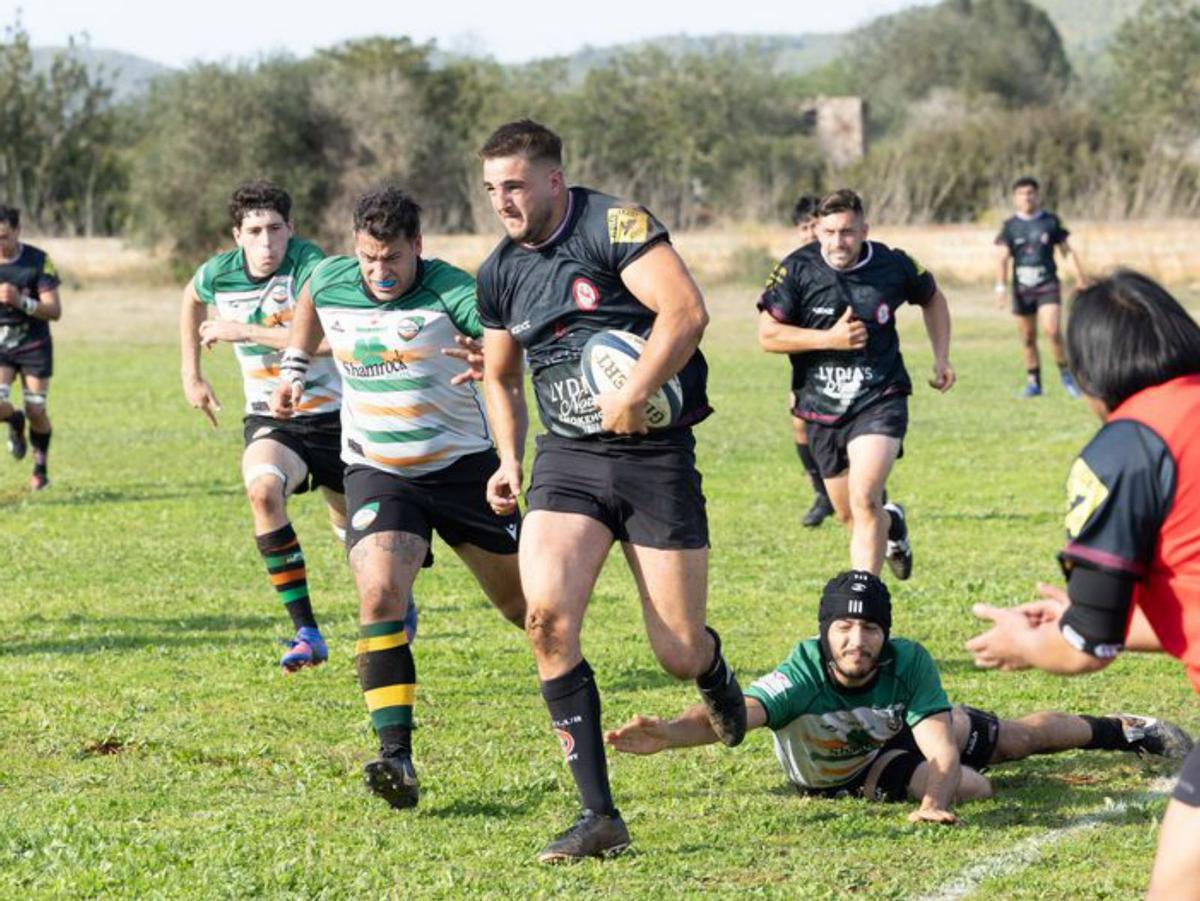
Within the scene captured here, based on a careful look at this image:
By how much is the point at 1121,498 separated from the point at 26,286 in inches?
538

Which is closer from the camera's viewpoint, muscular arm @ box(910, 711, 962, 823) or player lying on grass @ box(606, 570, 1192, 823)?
muscular arm @ box(910, 711, 962, 823)

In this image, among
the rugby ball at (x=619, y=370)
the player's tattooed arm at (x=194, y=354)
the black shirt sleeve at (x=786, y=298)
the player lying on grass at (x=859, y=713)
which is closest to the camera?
the rugby ball at (x=619, y=370)

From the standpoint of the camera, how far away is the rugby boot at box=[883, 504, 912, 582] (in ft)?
34.8

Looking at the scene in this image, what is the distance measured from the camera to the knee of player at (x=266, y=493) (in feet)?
29.3

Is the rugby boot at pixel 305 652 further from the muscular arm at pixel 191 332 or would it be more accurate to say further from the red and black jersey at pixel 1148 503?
the red and black jersey at pixel 1148 503

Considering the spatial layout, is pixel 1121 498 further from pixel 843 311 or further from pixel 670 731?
pixel 843 311

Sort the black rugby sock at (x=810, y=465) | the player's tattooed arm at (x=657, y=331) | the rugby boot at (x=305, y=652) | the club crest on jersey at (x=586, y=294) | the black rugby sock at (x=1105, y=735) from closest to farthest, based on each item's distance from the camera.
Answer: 1. the player's tattooed arm at (x=657, y=331)
2. the club crest on jersey at (x=586, y=294)
3. the black rugby sock at (x=1105, y=735)
4. the rugby boot at (x=305, y=652)
5. the black rugby sock at (x=810, y=465)

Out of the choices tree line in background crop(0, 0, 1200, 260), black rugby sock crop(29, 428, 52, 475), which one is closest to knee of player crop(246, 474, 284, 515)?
black rugby sock crop(29, 428, 52, 475)

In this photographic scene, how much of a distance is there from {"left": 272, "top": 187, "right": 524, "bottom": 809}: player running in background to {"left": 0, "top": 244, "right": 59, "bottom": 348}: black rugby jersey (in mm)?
9048

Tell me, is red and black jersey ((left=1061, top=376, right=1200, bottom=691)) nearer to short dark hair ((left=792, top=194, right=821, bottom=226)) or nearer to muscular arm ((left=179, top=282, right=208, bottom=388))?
muscular arm ((left=179, top=282, right=208, bottom=388))

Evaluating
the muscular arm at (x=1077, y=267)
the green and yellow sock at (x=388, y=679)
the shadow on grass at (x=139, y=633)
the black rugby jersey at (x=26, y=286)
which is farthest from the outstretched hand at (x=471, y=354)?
the black rugby jersey at (x=26, y=286)

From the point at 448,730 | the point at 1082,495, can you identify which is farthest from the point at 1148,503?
the point at 448,730

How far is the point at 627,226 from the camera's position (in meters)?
6.31

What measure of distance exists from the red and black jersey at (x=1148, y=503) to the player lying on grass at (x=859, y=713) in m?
2.68
